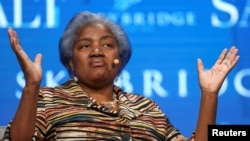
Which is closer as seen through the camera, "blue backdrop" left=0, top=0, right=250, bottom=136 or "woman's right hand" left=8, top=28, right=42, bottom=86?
"woman's right hand" left=8, top=28, right=42, bottom=86

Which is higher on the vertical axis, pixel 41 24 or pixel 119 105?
pixel 41 24

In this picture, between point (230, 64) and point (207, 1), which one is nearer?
point (230, 64)

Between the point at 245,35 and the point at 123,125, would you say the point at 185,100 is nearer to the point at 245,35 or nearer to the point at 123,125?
the point at 245,35

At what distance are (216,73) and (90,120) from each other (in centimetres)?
40

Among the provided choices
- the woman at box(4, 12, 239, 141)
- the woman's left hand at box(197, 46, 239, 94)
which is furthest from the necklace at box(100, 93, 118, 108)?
the woman's left hand at box(197, 46, 239, 94)

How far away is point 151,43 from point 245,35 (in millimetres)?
355

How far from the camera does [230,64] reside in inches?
83.8

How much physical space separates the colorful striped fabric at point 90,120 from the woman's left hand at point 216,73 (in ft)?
0.64

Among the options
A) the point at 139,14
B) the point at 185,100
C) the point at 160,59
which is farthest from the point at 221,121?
the point at 139,14

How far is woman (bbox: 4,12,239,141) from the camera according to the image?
193cm

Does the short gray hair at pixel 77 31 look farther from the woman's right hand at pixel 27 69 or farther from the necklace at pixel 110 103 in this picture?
the woman's right hand at pixel 27 69

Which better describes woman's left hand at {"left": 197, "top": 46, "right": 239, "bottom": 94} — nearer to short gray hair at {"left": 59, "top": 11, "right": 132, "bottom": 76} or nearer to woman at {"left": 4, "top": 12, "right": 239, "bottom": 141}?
woman at {"left": 4, "top": 12, "right": 239, "bottom": 141}

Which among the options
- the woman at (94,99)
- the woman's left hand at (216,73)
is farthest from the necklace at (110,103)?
the woman's left hand at (216,73)

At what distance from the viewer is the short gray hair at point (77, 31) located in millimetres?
2221
